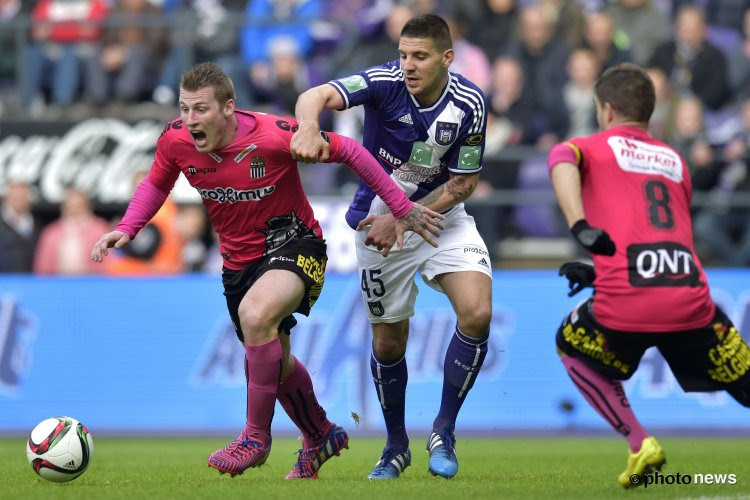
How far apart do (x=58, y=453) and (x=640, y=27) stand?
11.0 m

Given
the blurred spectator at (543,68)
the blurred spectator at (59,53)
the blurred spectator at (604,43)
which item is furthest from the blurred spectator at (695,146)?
the blurred spectator at (59,53)

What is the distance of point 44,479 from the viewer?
7.68 meters

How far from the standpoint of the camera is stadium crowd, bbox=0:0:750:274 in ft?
48.4

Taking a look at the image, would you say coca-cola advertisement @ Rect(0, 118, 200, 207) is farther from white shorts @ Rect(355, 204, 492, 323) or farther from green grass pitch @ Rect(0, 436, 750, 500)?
white shorts @ Rect(355, 204, 492, 323)

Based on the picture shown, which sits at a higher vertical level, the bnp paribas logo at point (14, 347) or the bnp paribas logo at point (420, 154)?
the bnp paribas logo at point (420, 154)

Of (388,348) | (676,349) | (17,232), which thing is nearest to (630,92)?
(676,349)

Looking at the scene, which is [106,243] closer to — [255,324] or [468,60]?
[255,324]

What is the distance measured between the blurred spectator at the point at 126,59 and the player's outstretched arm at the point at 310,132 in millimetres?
9488

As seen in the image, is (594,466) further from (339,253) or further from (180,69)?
(180,69)

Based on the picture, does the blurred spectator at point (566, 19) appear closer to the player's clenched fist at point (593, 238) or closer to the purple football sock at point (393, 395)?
the purple football sock at point (393, 395)

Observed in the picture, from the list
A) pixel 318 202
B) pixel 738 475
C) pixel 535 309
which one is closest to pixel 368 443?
pixel 535 309

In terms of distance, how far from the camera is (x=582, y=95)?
15477 millimetres

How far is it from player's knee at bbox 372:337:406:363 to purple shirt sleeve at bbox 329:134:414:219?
106cm

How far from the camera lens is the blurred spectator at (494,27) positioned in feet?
54.0
